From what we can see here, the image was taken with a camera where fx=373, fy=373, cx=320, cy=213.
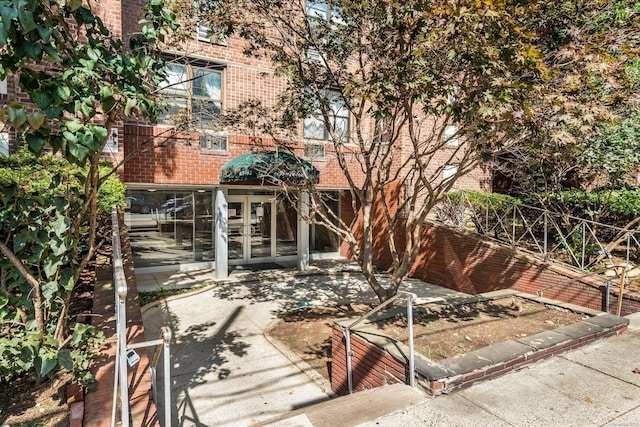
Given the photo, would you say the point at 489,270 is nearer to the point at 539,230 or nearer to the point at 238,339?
the point at 539,230

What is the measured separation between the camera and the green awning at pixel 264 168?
8227 millimetres

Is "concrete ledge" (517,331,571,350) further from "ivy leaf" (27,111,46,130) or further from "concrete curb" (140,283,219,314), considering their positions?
"concrete curb" (140,283,219,314)

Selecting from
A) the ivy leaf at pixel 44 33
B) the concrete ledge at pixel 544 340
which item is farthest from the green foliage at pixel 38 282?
the concrete ledge at pixel 544 340

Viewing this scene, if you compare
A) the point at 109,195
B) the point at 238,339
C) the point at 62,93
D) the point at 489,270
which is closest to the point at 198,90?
the point at 109,195

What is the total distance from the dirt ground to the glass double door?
5810 millimetres

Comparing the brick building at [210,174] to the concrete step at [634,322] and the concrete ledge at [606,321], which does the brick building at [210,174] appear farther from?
the concrete step at [634,322]

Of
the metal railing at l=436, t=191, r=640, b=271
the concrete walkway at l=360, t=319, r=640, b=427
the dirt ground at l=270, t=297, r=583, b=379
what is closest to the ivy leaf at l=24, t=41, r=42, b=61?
the concrete walkway at l=360, t=319, r=640, b=427

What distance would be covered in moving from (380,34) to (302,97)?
77.0 inches

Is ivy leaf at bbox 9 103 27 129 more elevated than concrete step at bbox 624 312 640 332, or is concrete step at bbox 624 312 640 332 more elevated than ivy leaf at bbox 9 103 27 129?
ivy leaf at bbox 9 103 27 129

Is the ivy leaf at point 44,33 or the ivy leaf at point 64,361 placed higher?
the ivy leaf at point 44,33

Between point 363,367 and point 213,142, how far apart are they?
24.4ft

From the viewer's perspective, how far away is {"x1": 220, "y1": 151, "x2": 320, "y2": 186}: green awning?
324 inches

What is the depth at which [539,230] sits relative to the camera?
383 inches

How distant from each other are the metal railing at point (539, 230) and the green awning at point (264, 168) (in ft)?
14.1
